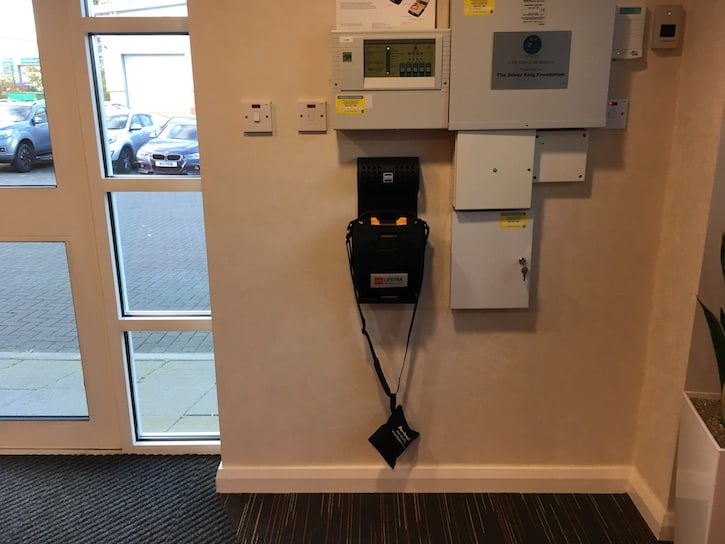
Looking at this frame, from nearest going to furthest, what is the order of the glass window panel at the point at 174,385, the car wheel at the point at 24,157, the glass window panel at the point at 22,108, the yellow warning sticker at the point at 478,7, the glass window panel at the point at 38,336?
the yellow warning sticker at the point at 478,7
the glass window panel at the point at 22,108
the car wheel at the point at 24,157
the glass window panel at the point at 38,336
the glass window panel at the point at 174,385

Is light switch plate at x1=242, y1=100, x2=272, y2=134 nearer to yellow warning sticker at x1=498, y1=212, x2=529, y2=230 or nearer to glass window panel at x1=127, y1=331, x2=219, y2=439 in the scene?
yellow warning sticker at x1=498, y1=212, x2=529, y2=230

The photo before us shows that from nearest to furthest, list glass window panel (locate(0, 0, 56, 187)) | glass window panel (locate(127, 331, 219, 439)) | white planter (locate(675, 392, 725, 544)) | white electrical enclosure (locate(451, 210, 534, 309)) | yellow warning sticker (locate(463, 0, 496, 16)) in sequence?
white planter (locate(675, 392, 725, 544)) < yellow warning sticker (locate(463, 0, 496, 16)) < white electrical enclosure (locate(451, 210, 534, 309)) < glass window panel (locate(0, 0, 56, 187)) < glass window panel (locate(127, 331, 219, 439))

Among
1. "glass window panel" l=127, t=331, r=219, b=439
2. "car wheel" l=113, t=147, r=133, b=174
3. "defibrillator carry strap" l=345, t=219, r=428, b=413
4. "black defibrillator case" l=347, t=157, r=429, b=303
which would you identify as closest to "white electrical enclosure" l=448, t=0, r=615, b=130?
"black defibrillator case" l=347, t=157, r=429, b=303

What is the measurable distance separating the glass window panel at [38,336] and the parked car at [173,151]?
0.48 m

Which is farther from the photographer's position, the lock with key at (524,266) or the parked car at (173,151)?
the parked car at (173,151)

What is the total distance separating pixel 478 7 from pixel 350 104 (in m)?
0.46

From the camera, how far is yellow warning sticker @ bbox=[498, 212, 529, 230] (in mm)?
1884

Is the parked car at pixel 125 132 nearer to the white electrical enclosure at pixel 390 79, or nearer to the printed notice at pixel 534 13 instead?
the white electrical enclosure at pixel 390 79

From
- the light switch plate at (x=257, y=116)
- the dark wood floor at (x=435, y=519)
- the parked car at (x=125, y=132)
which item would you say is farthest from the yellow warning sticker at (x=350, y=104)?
the dark wood floor at (x=435, y=519)

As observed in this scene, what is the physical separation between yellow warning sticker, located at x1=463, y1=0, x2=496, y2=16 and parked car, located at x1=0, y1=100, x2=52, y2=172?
1505 millimetres

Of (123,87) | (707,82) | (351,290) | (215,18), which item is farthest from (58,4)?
(707,82)

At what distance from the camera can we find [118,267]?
222 centimetres

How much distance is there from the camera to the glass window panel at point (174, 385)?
7.81 ft

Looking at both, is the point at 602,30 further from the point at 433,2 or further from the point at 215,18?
the point at 215,18
